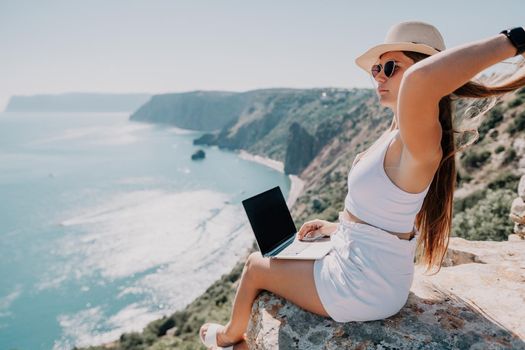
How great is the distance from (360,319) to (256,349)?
67 cm

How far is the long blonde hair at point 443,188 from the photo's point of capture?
1.81 meters

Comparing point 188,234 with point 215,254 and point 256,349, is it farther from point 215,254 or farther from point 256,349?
point 256,349

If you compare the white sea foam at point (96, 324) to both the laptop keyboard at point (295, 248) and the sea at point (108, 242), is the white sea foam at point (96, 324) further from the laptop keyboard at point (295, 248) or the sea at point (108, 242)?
the laptop keyboard at point (295, 248)

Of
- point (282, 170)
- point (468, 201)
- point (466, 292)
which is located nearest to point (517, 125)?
point (468, 201)

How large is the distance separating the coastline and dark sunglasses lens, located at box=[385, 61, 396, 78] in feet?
159

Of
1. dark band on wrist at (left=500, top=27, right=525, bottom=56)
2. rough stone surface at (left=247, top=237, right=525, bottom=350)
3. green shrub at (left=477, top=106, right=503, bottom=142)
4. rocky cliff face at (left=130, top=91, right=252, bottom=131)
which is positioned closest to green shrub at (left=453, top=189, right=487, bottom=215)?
green shrub at (left=477, top=106, right=503, bottom=142)

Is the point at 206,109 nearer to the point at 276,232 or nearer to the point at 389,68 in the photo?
the point at 276,232

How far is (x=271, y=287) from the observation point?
8.06ft

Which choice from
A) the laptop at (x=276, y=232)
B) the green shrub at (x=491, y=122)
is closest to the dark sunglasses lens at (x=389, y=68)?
the laptop at (x=276, y=232)

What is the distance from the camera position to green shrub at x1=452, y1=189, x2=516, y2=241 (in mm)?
6586

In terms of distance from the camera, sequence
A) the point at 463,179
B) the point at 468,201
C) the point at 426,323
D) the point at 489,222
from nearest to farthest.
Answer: the point at 426,323
the point at 489,222
the point at 468,201
the point at 463,179

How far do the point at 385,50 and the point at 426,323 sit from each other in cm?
159

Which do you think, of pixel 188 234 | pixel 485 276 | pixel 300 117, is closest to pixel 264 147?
pixel 300 117

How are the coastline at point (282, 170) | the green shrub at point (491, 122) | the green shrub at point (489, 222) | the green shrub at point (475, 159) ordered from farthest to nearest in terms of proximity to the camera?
the coastline at point (282, 170) → the green shrub at point (491, 122) → the green shrub at point (475, 159) → the green shrub at point (489, 222)
